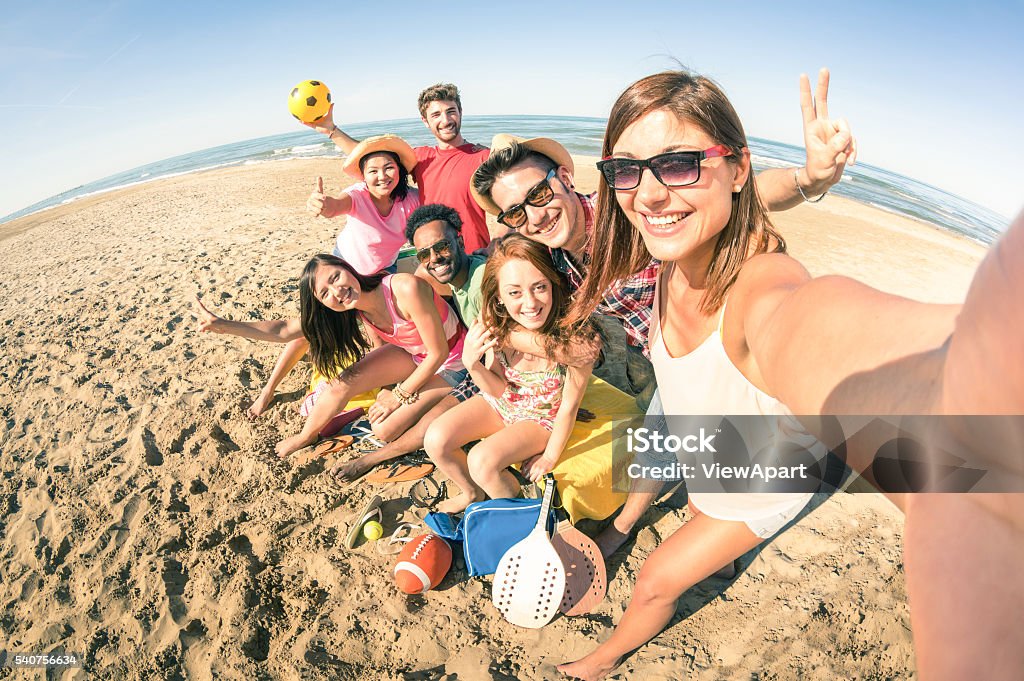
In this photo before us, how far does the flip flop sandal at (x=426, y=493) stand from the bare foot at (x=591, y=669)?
1.38 meters

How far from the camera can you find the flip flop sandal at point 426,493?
3.46 metres

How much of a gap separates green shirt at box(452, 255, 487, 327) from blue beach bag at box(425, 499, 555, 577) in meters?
1.26

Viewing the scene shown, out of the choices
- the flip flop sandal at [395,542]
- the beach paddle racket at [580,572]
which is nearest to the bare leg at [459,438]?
the flip flop sandal at [395,542]

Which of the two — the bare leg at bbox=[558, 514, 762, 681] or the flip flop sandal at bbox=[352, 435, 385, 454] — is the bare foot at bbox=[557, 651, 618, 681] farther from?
the flip flop sandal at bbox=[352, 435, 385, 454]

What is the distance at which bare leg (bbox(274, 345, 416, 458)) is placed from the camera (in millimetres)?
3934

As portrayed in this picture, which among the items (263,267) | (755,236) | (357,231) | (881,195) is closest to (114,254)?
(263,267)

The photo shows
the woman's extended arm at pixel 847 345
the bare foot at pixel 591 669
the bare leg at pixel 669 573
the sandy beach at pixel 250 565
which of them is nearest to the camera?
the woman's extended arm at pixel 847 345

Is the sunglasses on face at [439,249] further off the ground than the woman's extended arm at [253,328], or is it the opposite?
the sunglasses on face at [439,249]

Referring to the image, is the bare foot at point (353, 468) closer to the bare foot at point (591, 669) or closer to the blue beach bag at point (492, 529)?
the blue beach bag at point (492, 529)

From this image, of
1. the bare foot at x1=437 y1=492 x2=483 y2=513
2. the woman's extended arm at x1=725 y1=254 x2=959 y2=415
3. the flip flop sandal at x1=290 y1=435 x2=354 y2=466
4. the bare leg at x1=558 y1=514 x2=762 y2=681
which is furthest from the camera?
the flip flop sandal at x1=290 y1=435 x2=354 y2=466

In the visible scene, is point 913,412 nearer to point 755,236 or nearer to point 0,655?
point 755,236

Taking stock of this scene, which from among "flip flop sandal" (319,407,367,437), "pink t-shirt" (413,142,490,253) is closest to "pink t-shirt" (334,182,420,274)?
"pink t-shirt" (413,142,490,253)

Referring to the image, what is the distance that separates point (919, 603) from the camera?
1.94ft

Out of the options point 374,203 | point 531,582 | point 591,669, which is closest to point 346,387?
point 374,203
